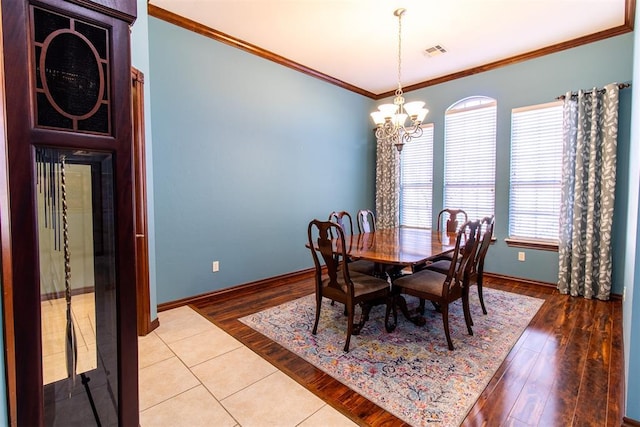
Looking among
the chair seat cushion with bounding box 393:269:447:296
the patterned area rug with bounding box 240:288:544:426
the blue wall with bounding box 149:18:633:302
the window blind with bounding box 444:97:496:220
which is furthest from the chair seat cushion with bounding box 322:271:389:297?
the window blind with bounding box 444:97:496:220

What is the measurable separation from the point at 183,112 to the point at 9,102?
98.2 inches

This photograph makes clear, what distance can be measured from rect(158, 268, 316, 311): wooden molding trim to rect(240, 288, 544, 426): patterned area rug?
2.39 feet

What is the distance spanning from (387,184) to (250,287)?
2844 mm

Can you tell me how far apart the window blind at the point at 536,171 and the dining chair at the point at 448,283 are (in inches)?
79.7

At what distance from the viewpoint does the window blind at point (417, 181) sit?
494 cm

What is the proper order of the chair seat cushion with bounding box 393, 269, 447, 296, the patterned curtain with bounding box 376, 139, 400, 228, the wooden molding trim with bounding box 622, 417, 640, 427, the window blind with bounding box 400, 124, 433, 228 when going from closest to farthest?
the wooden molding trim with bounding box 622, 417, 640, 427 → the chair seat cushion with bounding box 393, 269, 447, 296 → the window blind with bounding box 400, 124, 433, 228 → the patterned curtain with bounding box 376, 139, 400, 228

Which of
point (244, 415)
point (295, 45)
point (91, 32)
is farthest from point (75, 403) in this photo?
point (295, 45)

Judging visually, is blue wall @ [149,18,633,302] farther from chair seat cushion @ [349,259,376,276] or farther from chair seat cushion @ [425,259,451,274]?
chair seat cushion @ [425,259,451,274]

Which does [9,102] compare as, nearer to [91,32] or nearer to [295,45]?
[91,32]

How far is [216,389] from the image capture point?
1.91 m

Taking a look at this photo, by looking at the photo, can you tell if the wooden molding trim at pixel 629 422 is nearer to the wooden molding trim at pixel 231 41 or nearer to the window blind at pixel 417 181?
the window blind at pixel 417 181

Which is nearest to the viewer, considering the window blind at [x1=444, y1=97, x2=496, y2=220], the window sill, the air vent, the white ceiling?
the white ceiling

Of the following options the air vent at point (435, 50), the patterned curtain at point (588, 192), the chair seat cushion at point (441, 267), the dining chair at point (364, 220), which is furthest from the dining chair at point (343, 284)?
the air vent at point (435, 50)

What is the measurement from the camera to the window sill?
3770mm
